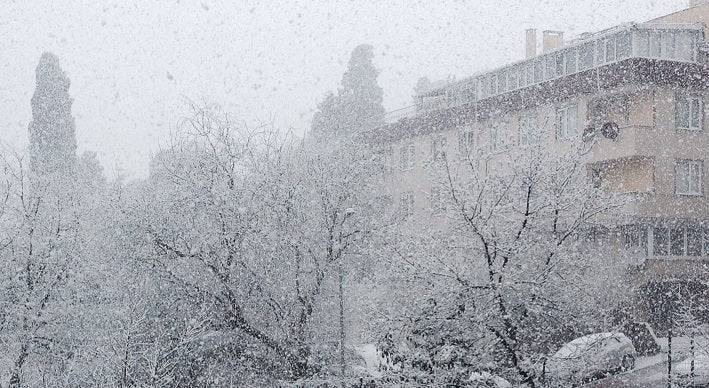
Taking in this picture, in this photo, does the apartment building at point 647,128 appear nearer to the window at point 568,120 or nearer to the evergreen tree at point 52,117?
the window at point 568,120

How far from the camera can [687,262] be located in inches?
1194

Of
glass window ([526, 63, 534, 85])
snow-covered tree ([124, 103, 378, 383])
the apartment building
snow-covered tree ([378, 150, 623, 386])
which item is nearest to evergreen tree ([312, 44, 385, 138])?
glass window ([526, 63, 534, 85])

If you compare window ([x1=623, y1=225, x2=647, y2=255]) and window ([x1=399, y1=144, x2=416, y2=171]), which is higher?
window ([x1=399, y1=144, x2=416, y2=171])

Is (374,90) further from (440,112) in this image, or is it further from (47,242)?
(47,242)

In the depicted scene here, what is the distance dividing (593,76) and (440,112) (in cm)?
896

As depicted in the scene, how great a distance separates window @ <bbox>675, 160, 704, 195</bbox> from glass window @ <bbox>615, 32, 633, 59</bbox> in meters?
4.64

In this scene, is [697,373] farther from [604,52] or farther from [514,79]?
[514,79]

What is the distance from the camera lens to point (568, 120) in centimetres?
3191

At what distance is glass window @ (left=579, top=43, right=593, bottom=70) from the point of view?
105 ft

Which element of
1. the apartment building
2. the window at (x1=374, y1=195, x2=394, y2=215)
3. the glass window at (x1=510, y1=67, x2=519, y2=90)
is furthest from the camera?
the glass window at (x1=510, y1=67, x2=519, y2=90)

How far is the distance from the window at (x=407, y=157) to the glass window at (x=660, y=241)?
44.0ft

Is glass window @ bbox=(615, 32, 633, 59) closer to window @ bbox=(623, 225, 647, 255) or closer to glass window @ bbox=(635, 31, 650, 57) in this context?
glass window @ bbox=(635, 31, 650, 57)

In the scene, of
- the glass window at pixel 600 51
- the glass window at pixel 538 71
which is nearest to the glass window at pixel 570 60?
the glass window at pixel 600 51

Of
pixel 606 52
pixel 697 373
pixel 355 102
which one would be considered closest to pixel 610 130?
pixel 606 52
